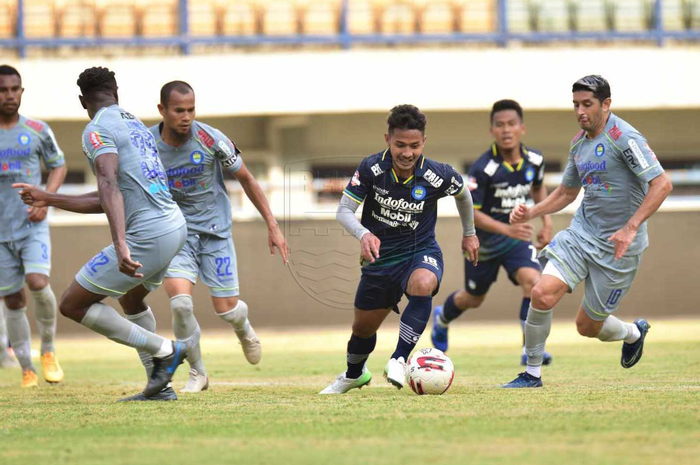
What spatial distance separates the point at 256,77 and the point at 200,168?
13.0m

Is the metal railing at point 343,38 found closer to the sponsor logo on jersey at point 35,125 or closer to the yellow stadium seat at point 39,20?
the yellow stadium seat at point 39,20

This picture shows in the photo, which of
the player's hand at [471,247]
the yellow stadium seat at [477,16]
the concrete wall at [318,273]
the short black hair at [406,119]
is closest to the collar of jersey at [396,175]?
the short black hair at [406,119]

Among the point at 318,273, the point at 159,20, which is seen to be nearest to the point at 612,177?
the point at 318,273

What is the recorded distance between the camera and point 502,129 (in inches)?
398

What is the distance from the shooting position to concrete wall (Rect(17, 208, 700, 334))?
17.2 metres

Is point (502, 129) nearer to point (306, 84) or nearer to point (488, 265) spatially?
point (488, 265)

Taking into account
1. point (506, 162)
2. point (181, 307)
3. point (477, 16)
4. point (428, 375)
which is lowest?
point (428, 375)

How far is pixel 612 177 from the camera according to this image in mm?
7418

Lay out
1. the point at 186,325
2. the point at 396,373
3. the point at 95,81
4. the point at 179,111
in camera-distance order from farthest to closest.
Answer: the point at 186,325 → the point at 179,111 → the point at 396,373 → the point at 95,81

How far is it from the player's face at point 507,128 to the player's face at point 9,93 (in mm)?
4459

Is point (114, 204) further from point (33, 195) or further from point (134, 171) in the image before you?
point (33, 195)

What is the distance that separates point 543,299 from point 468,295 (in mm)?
3236

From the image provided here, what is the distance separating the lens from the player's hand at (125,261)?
20.6 feet

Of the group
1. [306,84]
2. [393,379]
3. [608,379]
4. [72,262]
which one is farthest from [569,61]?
[393,379]
